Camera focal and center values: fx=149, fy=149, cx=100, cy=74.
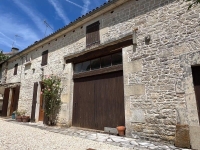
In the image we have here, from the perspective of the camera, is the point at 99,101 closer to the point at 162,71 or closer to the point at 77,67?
the point at 77,67

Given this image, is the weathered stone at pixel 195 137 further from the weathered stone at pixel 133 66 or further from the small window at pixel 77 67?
the small window at pixel 77 67

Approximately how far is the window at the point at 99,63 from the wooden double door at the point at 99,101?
42 cm

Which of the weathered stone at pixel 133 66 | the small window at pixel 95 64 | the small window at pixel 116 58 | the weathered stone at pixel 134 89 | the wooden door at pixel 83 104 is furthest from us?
the small window at pixel 95 64

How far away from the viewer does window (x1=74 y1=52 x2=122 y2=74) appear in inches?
229

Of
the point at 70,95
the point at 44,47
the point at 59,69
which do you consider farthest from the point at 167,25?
the point at 44,47

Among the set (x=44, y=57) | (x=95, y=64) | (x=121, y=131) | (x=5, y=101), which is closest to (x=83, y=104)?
(x=95, y=64)

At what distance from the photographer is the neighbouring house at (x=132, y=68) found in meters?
4.08

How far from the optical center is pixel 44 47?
376 inches

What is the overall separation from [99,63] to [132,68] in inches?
66.1

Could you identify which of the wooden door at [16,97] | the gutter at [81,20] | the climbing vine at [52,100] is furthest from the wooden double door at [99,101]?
the wooden door at [16,97]

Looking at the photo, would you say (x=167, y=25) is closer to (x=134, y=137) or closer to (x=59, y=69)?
(x=134, y=137)

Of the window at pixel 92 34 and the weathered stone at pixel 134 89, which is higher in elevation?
the window at pixel 92 34

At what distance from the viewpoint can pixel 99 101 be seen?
19.6 feet

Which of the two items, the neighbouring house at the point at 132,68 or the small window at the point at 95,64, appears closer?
the neighbouring house at the point at 132,68
